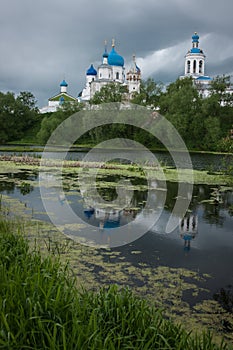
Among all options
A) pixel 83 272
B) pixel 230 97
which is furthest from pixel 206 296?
pixel 230 97

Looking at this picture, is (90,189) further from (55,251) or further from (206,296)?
(206,296)

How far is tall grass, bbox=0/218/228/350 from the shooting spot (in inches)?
95.7

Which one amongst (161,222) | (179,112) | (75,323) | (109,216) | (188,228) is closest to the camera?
(75,323)

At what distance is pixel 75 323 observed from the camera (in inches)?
97.7

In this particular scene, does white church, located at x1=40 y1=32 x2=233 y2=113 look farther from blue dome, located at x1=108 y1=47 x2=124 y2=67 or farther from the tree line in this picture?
the tree line

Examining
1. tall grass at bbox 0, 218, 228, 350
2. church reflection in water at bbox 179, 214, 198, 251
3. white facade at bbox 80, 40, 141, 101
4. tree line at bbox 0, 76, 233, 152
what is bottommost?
tall grass at bbox 0, 218, 228, 350

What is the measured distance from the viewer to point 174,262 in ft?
17.1

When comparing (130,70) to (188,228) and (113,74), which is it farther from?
(188,228)

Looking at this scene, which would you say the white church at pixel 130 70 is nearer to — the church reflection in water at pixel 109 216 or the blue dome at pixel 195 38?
the blue dome at pixel 195 38

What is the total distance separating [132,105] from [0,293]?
40.0 meters

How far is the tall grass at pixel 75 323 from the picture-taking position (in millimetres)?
2430

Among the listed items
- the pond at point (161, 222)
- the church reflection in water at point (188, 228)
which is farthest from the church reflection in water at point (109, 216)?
the church reflection in water at point (188, 228)

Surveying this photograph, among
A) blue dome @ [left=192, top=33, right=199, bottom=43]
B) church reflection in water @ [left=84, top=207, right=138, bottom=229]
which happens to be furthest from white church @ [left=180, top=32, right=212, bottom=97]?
church reflection in water @ [left=84, top=207, right=138, bottom=229]

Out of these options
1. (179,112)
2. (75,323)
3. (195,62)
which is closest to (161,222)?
(75,323)
